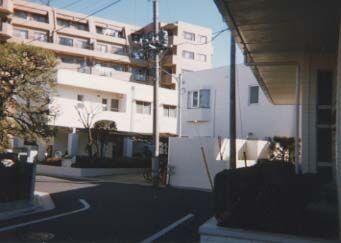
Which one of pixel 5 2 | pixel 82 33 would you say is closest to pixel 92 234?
pixel 5 2

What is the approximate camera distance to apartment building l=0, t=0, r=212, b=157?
119 feet

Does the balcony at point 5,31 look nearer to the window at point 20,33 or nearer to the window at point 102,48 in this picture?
the window at point 20,33

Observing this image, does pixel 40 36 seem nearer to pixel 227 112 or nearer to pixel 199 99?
pixel 199 99

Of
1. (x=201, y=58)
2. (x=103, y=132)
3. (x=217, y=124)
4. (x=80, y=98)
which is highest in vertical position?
(x=201, y=58)

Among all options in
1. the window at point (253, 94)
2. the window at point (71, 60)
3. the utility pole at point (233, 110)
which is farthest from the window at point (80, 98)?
the window at point (71, 60)

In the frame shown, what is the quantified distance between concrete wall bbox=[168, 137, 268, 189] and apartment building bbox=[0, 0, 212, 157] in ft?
46.1

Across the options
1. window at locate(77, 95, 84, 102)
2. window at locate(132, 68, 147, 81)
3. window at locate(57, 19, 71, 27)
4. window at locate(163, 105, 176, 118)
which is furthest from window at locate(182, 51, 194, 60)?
window at locate(77, 95, 84, 102)

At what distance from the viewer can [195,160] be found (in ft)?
66.0

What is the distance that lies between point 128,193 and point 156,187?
299 cm

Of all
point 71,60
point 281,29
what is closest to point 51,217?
point 281,29

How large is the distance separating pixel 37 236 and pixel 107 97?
2808 cm

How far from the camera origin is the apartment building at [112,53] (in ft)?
119

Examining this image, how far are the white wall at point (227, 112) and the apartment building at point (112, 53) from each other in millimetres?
6283

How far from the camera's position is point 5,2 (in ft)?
159
